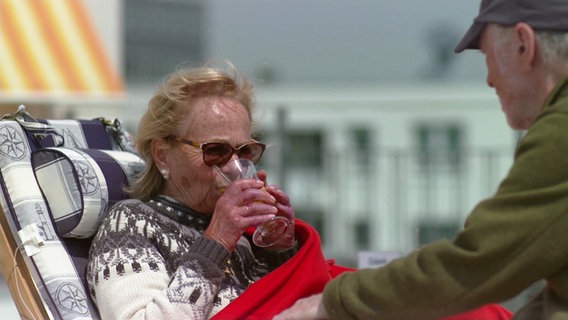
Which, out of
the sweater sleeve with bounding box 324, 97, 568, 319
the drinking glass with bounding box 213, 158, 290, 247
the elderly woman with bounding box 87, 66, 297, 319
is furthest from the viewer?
the drinking glass with bounding box 213, 158, 290, 247

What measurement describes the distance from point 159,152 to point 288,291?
63 cm

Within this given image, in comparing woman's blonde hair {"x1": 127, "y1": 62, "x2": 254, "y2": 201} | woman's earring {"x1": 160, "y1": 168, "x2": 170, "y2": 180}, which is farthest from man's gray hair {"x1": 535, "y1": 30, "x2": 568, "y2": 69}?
woman's earring {"x1": 160, "y1": 168, "x2": 170, "y2": 180}

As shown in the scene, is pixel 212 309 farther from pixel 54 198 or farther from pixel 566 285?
pixel 566 285

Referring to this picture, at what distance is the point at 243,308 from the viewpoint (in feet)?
7.87

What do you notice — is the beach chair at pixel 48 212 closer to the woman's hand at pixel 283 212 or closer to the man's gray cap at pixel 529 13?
the woman's hand at pixel 283 212

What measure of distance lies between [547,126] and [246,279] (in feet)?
3.51

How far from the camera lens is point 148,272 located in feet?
8.38

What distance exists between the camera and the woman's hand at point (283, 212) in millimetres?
2701

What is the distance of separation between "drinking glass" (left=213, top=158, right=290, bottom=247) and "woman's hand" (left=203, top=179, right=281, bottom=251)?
2.5 inches

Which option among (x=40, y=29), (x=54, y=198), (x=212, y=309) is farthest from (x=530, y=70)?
(x=40, y=29)

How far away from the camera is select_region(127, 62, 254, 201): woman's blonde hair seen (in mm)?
2830

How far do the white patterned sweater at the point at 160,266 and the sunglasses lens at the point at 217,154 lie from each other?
0.17 metres

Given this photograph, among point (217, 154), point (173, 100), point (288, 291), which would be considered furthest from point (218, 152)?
point (288, 291)

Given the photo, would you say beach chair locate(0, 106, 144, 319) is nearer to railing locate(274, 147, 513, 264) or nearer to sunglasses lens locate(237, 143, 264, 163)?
sunglasses lens locate(237, 143, 264, 163)
